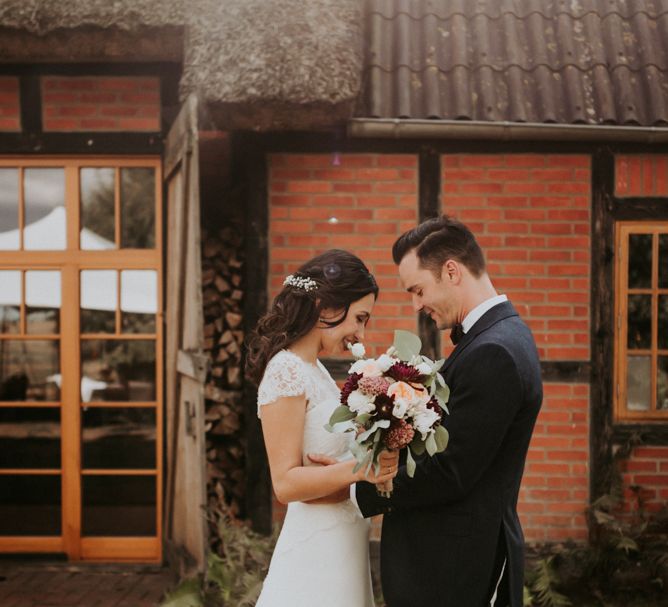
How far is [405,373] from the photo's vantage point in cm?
212

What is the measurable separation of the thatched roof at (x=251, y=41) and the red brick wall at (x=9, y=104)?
2.38 feet

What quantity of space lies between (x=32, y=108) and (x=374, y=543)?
3.85 m

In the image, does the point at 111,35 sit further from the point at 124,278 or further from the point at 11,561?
the point at 11,561

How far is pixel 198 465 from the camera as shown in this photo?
4.15 meters

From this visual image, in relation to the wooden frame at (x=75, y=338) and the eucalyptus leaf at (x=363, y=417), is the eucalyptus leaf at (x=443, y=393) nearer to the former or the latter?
the eucalyptus leaf at (x=363, y=417)

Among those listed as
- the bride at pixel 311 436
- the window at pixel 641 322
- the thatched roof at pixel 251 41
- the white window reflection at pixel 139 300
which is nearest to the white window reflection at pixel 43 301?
the white window reflection at pixel 139 300

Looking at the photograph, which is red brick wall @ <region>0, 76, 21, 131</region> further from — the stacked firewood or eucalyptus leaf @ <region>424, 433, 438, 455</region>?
eucalyptus leaf @ <region>424, 433, 438, 455</region>

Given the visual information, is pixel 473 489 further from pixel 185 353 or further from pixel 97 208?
pixel 97 208

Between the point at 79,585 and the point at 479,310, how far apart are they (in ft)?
Answer: 13.0

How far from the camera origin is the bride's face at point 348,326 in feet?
9.12

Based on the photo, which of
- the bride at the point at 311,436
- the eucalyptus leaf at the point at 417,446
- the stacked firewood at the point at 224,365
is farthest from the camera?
the stacked firewood at the point at 224,365

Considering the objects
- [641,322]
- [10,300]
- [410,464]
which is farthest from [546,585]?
[10,300]

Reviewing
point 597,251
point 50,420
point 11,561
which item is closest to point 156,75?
point 50,420

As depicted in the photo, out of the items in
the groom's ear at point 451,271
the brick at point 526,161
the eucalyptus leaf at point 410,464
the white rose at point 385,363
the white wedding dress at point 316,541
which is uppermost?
the brick at point 526,161
